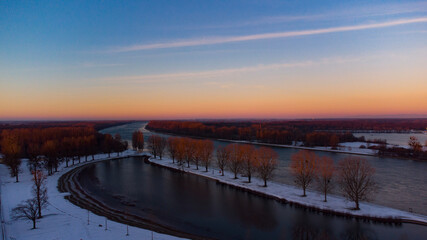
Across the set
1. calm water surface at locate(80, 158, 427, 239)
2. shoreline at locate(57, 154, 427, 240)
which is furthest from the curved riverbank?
calm water surface at locate(80, 158, 427, 239)

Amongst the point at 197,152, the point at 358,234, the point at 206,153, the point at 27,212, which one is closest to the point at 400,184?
the point at 358,234

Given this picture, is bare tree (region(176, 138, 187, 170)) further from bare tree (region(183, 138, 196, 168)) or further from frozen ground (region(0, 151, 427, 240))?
frozen ground (region(0, 151, 427, 240))

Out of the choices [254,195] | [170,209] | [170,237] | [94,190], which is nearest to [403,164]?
[254,195]

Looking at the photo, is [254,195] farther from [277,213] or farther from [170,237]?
[170,237]

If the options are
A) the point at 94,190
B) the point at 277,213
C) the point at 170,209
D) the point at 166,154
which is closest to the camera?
the point at 277,213

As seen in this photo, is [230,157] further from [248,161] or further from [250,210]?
[250,210]

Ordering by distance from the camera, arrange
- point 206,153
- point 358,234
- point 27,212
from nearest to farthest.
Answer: point 358,234, point 27,212, point 206,153
